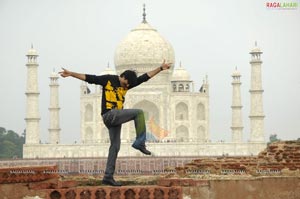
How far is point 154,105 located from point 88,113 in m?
3.51

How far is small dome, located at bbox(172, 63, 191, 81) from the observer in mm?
51656

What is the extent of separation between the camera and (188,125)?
50.6m

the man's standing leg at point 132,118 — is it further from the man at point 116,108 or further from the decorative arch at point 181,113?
the decorative arch at point 181,113

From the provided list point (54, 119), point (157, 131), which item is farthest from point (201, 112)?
point (54, 119)

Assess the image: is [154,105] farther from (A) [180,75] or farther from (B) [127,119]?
(B) [127,119]

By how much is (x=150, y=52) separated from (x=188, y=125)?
4.09 m

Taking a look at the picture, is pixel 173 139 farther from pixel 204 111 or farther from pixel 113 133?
pixel 113 133

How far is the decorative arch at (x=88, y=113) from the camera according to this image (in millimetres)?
51406

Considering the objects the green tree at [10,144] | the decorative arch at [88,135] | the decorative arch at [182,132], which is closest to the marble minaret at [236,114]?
the decorative arch at [182,132]

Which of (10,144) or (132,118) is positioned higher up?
(10,144)

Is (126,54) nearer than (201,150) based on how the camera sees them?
No

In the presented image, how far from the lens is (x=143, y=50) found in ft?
168

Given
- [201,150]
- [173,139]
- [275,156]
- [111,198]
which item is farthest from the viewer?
[173,139]

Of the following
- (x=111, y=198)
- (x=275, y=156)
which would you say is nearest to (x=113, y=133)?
(x=111, y=198)
